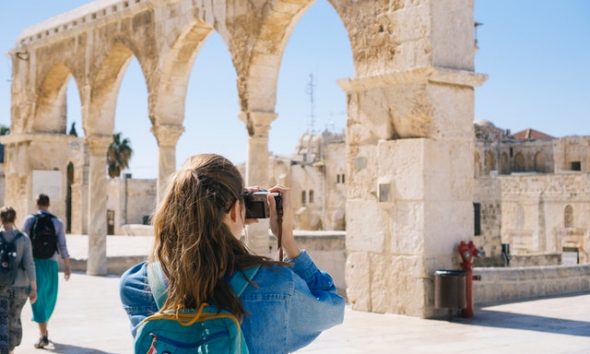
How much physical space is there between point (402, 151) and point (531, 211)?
3917cm

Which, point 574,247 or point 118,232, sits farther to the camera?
point 574,247

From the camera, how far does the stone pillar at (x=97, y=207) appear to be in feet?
44.5

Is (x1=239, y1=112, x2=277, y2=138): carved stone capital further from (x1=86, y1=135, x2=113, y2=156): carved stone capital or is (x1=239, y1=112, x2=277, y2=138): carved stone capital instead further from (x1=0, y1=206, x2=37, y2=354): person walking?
(x1=0, y1=206, x2=37, y2=354): person walking

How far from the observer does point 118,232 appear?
116 ft

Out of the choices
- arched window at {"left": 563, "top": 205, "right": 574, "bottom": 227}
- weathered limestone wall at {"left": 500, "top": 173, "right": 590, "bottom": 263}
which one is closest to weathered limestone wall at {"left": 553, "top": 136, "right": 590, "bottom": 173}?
weathered limestone wall at {"left": 500, "top": 173, "right": 590, "bottom": 263}

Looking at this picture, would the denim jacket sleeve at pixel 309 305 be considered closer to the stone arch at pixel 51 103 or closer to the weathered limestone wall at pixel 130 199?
the stone arch at pixel 51 103

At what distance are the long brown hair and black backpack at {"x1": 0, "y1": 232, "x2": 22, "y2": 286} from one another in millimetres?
4333

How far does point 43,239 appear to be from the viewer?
6793 millimetres

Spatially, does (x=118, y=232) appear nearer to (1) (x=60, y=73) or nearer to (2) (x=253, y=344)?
(1) (x=60, y=73)

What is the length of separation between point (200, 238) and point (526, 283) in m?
8.46

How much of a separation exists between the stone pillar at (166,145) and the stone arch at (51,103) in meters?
3.94

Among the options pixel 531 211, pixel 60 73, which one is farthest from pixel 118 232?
pixel 531 211

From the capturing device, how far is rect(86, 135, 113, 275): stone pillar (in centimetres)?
1356

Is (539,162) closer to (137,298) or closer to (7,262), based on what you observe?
(7,262)
